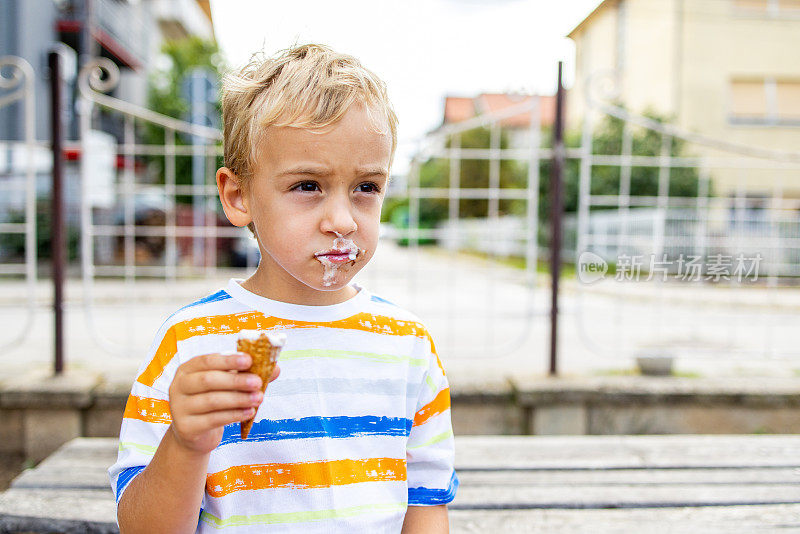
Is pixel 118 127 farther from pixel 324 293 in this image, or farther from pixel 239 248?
pixel 324 293

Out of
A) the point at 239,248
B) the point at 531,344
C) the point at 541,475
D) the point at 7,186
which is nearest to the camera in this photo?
the point at 541,475

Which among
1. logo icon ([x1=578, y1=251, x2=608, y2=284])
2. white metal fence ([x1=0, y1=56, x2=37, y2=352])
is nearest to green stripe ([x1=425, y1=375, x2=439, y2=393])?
logo icon ([x1=578, y1=251, x2=608, y2=284])

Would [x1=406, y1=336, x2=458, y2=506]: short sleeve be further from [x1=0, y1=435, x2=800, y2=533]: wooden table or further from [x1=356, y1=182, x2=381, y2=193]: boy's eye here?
[x1=0, y1=435, x2=800, y2=533]: wooden table

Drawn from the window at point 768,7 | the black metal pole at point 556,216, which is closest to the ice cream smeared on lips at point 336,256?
the black metal pole at point 556,216

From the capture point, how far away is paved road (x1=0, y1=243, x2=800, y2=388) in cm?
370

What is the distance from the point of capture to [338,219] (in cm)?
90

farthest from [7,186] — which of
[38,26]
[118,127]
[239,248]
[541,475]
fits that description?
[118,127]

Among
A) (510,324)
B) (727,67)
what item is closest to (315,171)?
(510,324)

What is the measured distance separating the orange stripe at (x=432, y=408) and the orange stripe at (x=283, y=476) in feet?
0.47

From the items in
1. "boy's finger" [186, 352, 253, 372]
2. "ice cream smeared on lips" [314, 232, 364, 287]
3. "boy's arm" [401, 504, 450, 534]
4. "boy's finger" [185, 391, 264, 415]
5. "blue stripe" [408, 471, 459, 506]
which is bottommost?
"boy's arm" [401, 504, 450, 534]

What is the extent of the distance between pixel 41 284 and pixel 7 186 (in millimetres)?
2191

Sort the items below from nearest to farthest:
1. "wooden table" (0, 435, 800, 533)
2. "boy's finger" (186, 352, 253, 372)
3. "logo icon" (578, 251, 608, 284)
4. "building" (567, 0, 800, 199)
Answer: "boy's finger" (186, 352, 253, 372), "wooden table" (0, 435, 800, 533), "logo icon" (578, 251, 608, 284), "building" (567, 0, 800, 199)

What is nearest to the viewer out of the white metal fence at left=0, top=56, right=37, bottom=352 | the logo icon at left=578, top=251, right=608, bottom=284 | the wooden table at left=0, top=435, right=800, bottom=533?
the wooden table at left=0, top=435, right=800, bottom=533

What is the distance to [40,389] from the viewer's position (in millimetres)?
2793
